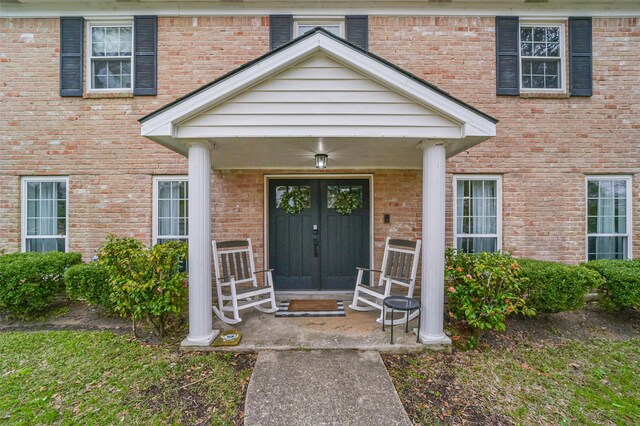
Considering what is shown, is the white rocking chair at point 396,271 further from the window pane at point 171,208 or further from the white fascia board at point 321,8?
the white fascia board at point 321,8

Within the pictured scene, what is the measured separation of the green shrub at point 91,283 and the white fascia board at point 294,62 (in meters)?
2.48

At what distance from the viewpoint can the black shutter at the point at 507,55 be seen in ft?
17.7

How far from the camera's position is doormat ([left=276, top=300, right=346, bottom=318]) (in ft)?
14.6

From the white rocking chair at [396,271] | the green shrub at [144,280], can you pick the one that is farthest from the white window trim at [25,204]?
the white rocking chair at [396,271]

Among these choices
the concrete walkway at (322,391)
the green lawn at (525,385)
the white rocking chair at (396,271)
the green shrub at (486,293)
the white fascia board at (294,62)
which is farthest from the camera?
the white rocking chair at (396,271)

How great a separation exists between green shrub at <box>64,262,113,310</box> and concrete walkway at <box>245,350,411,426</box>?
109 inches

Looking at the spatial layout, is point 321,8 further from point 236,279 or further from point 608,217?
point 608,217

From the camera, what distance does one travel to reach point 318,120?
3.38m

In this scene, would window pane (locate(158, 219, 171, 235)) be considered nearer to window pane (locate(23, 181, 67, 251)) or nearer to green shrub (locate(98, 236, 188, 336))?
green shrub (locate(98, 236, 188, 336))

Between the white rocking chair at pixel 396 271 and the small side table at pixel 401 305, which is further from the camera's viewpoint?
the white rocking chair at pixel 396 271

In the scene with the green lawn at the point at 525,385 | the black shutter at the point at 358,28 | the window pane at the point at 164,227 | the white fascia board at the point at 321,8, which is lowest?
the green lawn at the point at 525,385

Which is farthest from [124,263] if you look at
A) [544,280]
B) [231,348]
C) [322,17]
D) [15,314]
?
[544,280]

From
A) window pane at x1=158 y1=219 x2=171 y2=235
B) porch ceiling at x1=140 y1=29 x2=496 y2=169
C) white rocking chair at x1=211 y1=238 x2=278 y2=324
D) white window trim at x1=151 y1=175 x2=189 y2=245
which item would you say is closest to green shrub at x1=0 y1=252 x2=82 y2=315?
white window trim at x1=151 y1=175 x2=189 y2=245

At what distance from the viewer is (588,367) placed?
11.3 feet
